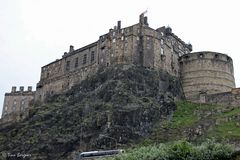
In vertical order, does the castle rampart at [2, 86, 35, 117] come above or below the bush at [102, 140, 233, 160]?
above

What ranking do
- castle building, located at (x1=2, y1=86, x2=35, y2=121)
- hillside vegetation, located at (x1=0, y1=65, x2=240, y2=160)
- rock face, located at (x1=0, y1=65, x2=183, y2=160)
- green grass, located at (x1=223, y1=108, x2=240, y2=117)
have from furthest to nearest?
castle building, located at (x1=2, y1=86, x2=35, y2=121)
green grass, located at (x1=223, y1=108, x2=240, y2=117)
rock face, located at (x1=0, y1=65, x2=183, y2=160)
hillside vegetation, located at (x1=0, y1=65, x2=240, y2=160)

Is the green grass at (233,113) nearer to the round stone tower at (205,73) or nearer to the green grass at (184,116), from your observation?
the green grass at (184,116)

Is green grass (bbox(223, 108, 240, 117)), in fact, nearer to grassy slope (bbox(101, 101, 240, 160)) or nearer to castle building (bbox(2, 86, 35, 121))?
grassy slope (bbox(101, 101, 240, 160))

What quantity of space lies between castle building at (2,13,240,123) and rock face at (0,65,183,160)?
2034mm

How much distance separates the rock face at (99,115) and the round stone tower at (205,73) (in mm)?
2480

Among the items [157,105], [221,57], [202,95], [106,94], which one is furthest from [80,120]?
[221,57]

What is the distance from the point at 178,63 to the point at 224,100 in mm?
11262

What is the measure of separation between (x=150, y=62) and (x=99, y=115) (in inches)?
517

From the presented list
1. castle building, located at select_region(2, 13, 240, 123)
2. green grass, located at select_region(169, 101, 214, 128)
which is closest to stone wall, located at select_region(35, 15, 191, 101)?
castle building, located at select_region(2, 13, 240, 123)

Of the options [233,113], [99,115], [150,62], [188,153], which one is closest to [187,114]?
[233,113]

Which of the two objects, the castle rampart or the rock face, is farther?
the castle rampart

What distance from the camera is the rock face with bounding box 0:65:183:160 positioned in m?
53.2

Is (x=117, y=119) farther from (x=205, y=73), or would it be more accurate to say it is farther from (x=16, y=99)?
(x=16, y=99)

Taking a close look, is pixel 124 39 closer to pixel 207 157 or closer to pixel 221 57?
pixel 221 57
